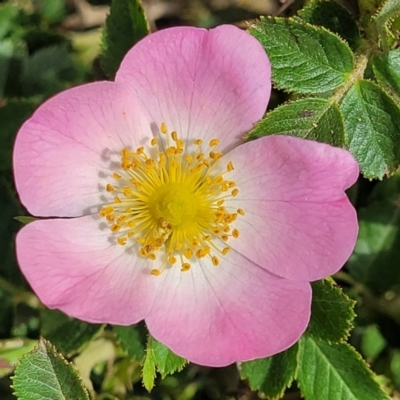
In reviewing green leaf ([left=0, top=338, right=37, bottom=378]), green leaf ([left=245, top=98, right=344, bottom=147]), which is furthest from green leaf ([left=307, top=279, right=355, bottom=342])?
green leaf ([left=0, top=338, right=37, bottom=378])

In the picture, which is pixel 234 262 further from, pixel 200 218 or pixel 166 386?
pixel 166 386

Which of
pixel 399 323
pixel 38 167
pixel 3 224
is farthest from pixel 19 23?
pixel 399 323

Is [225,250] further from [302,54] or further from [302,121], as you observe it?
[302,54]

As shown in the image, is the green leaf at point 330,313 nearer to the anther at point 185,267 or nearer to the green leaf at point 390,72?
the anther at point 185,267

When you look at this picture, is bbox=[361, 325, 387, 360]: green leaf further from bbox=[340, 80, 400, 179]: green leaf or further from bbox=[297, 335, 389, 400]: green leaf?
bbox=[340, 80, 400, 179]: green leaf

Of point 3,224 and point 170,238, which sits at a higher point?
point 170,238

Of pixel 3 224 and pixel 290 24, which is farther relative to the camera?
pixel 3 224

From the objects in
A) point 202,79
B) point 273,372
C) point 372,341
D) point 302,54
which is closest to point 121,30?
point 202,79
